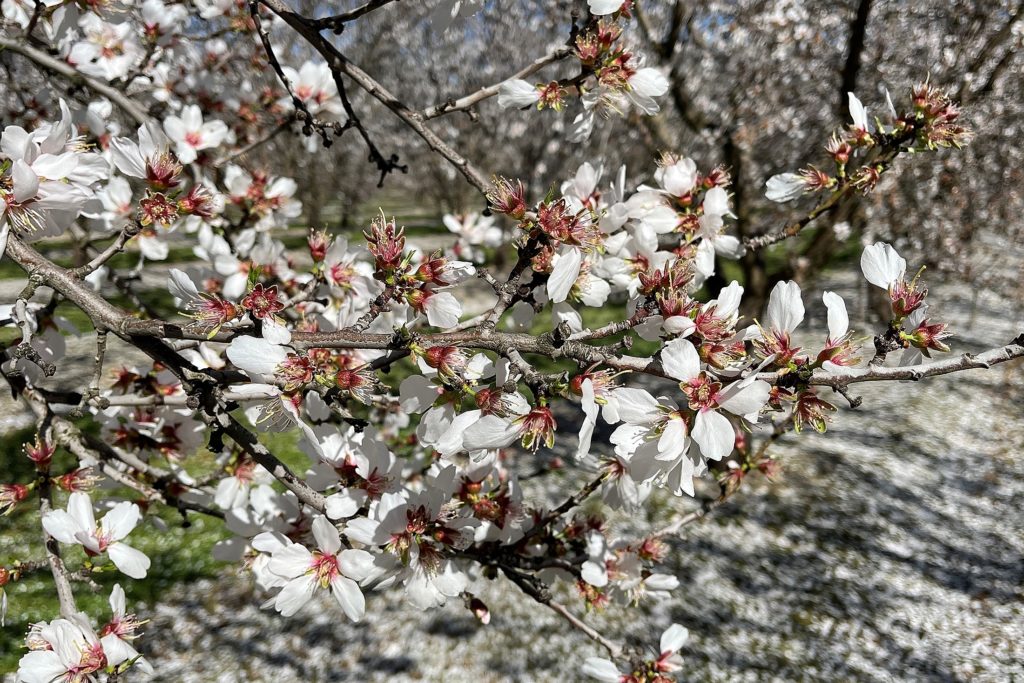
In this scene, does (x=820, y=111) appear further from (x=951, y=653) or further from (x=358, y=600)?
(x=358, y=600)

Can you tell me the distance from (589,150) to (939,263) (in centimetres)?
516

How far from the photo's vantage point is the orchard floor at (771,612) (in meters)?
3.84

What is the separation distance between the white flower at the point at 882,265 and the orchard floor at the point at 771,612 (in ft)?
10.8

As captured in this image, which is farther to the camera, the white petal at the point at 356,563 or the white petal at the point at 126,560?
the white petal at the point at 126,560

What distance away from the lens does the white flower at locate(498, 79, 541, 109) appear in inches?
65.7

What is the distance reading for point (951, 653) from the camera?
399 centimetres

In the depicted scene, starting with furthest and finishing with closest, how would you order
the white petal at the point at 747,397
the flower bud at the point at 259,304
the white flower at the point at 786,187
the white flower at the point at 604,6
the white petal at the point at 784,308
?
the white flower at the point at 786,187
the white flower at the point at 604,6
the flower bud at the point at 259,304
the white petal at the point at 784,308
the white petal at the point at 747,397

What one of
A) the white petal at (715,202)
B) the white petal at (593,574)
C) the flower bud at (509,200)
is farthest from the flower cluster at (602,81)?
the white petal at (593,574)

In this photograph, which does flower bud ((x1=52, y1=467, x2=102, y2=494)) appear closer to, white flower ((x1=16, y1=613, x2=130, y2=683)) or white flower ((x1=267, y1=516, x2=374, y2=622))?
white flower ((x1=16, y1=613, x2=130, y2=683))

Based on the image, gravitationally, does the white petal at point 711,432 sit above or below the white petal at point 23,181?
below

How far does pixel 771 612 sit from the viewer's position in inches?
171

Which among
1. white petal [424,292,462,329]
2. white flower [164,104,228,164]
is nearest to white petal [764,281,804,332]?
white petal [424,292,462,329]

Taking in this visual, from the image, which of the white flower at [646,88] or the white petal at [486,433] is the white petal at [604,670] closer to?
the white petal at [486,433]

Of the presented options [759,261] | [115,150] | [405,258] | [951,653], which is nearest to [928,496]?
[951,653]
